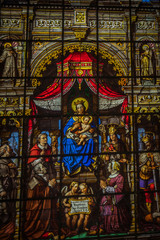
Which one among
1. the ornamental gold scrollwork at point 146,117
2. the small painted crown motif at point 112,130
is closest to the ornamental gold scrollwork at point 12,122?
the small painted crown motif at point 112,130

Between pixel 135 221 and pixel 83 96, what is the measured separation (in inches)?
131

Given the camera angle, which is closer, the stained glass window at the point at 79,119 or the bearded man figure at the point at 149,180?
the stained glass window at the point at 79,119

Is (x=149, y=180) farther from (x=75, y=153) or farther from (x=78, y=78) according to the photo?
(x=78, y=78)

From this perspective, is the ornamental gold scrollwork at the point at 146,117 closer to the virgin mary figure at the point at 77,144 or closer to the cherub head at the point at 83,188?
the virgin mary figure at the point at 77,144

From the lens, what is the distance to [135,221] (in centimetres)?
664

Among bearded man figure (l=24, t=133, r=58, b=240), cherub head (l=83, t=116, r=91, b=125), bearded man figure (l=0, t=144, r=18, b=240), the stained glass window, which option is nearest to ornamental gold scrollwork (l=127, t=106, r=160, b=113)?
the stained glass window

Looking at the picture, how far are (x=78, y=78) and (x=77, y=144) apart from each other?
5.56ft

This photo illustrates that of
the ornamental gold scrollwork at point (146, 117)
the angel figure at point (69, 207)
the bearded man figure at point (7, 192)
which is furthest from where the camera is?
the ornamental gold scrollwork at point (146, 117)

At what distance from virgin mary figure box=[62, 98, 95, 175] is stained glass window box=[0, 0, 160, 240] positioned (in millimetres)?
25

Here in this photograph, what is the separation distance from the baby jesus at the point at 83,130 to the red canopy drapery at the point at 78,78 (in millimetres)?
778

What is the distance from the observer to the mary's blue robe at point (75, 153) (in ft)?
21.9

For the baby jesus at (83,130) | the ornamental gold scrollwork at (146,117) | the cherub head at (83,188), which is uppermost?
the ornamental gold scrollwork at (146,117)

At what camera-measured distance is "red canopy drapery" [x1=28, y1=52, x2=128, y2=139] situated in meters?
6.93

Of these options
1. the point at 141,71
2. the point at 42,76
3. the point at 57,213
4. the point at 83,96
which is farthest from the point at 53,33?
the point at 57,213
